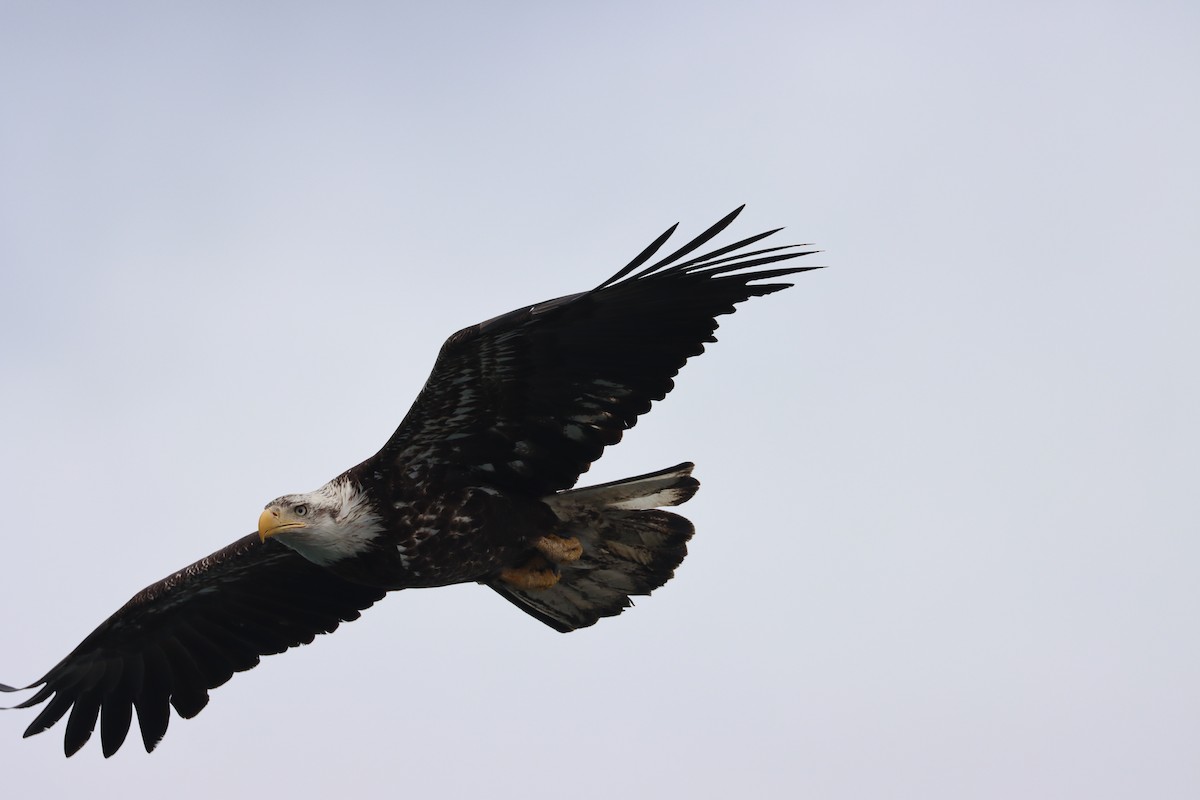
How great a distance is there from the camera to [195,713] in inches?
481

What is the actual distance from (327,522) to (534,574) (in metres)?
1.75

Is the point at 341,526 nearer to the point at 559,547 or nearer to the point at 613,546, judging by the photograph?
the point at 559,547

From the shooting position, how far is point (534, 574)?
36.0 feet

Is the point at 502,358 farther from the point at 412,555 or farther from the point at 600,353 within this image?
the point at 412,555

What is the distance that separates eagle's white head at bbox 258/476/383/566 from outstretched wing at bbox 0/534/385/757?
1944 mm

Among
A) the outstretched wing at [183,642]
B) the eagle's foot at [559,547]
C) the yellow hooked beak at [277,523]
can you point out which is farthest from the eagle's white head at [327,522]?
the outstretched wing at [183,642]

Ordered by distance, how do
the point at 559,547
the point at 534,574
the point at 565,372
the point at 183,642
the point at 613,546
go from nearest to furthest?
the point at 565,372
the point at 559,547
the point at 613,546
the point at 534,574
the point at 183,642

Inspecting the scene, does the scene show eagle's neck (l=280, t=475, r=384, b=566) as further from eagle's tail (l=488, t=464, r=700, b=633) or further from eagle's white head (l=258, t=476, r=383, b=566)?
eagle's tail (l=488, t=464, r=700, b=633)

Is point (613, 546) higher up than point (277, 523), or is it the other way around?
point (277, 523)

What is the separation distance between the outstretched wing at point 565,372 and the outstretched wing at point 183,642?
2.34 meters

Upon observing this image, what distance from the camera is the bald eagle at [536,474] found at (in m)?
9.62

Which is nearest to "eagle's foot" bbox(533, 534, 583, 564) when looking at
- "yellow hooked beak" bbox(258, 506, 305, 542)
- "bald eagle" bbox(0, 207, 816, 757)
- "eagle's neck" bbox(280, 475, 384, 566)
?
"bald eagle" bbox(0, 207, 816, 757)

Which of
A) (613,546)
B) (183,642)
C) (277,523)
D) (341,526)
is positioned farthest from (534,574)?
(183,642)

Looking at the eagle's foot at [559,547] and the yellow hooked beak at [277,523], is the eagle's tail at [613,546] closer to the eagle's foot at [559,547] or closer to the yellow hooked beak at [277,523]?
the eagle's foot at [559,547]
